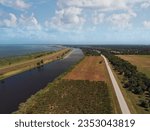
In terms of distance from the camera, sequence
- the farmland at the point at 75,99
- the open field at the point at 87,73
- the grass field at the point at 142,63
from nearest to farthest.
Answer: the farmland at the point at 75,99 < the open field at the point at 87,73 < the grass field at the point at 142,63

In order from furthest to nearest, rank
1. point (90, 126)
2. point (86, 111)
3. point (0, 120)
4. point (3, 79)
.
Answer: point (3, 79)
point (86, 111)
point (0, 120)
point (90, 126)

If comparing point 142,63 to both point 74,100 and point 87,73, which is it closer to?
point 87,73

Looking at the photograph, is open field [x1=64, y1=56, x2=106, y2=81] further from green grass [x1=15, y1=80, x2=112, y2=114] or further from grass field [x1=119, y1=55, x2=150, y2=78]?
grass field [x1=119, y1=55, x2=150, y2=78]

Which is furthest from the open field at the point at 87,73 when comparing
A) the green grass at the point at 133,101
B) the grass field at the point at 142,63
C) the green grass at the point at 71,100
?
the green grass at the point at 133,101

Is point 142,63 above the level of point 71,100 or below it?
below

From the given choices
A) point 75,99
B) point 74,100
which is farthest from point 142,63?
point 74,100

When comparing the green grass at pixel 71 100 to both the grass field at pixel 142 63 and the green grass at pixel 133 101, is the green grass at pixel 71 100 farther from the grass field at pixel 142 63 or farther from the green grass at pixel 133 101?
the grass field at pixel 142 63

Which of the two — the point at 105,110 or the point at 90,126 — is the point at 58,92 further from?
the point at 90,126

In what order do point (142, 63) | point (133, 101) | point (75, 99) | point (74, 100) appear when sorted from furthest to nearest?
point (142, 63) → point (75, 99) → point (74, 100) → point (133, 101)


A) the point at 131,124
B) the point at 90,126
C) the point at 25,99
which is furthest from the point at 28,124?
the point at 25,99
